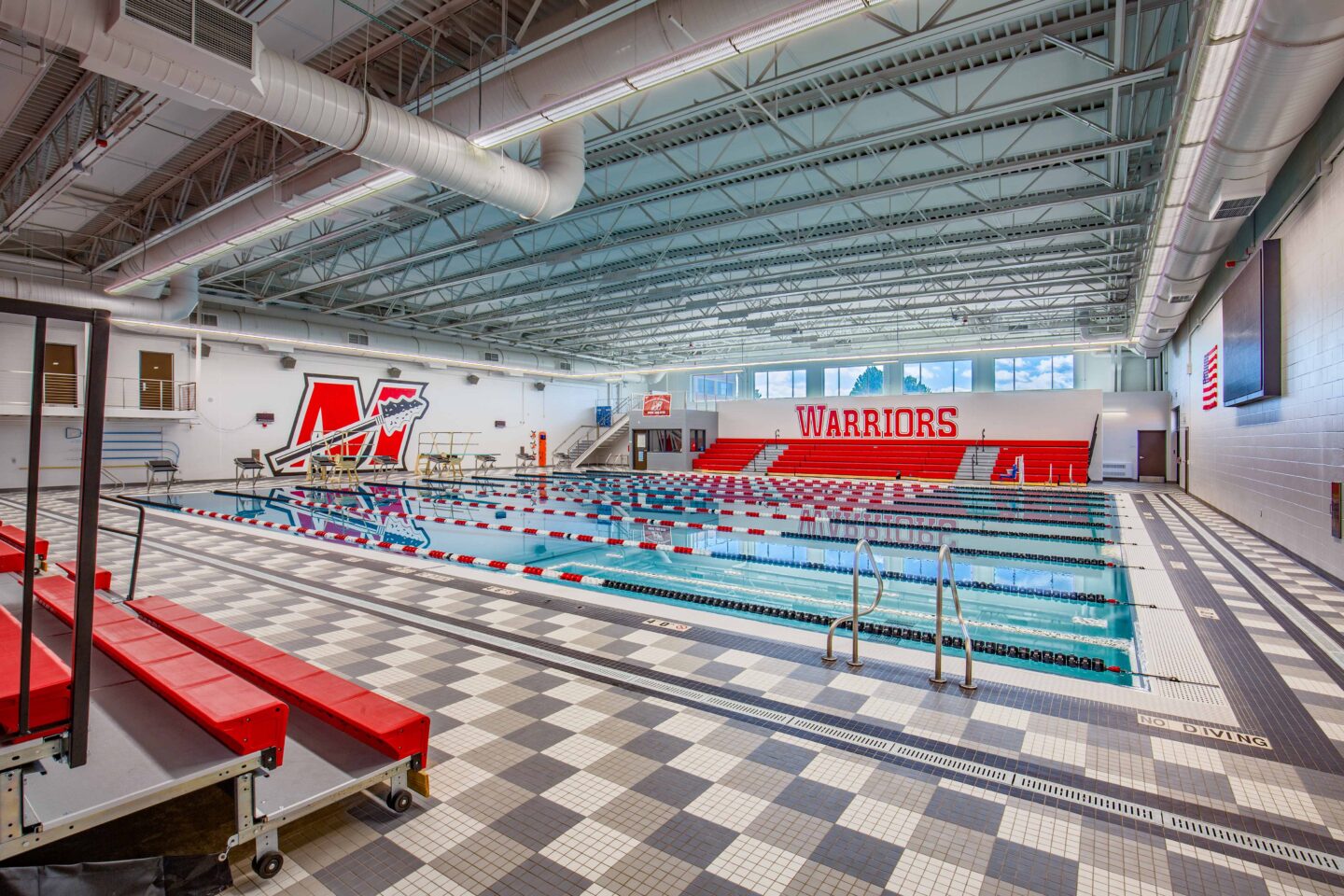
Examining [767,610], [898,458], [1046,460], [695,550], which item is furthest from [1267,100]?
[898,458]

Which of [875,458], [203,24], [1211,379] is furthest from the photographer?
[875,458]

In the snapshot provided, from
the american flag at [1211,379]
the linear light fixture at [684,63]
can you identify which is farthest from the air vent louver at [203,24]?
the american flag at [1211,379]

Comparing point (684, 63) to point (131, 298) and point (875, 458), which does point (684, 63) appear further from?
point (875, 458)

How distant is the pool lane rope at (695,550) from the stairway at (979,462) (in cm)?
1244

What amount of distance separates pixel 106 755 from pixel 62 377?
18.5m

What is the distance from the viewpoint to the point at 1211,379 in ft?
38.4

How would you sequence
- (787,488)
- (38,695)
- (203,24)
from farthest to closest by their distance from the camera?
(787,488) → (203,24) → (38,695)

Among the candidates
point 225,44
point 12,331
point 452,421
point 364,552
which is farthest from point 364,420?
point 225,44

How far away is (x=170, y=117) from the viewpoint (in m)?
8.07

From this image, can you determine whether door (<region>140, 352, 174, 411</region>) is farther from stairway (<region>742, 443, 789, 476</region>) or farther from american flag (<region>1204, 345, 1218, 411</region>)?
american flag (<region>1204, 345, 1218, 411</region>)

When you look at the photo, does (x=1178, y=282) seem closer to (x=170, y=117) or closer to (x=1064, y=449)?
(x=1064, y=449)

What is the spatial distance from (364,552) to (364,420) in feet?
53.4

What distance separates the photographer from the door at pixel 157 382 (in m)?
16.5

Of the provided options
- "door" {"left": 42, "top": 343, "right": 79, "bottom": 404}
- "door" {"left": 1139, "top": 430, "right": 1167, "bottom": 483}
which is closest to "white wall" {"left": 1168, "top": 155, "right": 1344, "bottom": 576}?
"door" {"left": 1139, "top": 430, "right": 1167, "bottom": 483}
